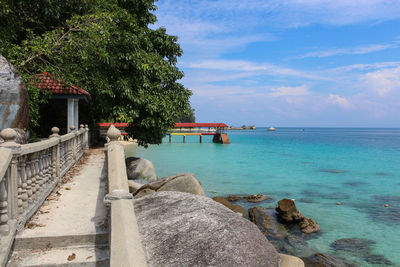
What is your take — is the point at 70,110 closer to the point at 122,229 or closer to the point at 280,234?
the point at 280,234

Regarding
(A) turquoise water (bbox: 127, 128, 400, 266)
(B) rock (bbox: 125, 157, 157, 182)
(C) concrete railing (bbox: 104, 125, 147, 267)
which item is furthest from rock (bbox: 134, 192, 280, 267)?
(B) rock (bbox: 125, 157, 157, 182)

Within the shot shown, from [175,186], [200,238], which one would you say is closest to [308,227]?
[175,186]

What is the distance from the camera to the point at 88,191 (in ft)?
25.8

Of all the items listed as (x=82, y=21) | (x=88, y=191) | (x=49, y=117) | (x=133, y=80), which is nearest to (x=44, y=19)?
(x=82, y=21)

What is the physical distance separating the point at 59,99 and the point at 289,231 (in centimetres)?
1497

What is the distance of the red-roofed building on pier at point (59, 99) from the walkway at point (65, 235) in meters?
7.40

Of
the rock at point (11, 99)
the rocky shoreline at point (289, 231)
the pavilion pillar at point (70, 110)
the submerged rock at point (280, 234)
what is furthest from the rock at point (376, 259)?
the pavilion pillar at point (70, 110)

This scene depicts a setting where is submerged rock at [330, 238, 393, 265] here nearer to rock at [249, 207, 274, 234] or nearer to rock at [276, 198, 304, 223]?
rock at [276, 198, 304, 223]

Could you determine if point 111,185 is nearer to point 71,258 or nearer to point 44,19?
point 71,258

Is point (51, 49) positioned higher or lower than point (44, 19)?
lower

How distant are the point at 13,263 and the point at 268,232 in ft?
30.3

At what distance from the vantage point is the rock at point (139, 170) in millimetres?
16250

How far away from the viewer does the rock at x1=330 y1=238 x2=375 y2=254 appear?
11.1 meters

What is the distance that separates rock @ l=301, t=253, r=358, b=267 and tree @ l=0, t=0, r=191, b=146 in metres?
9.55
